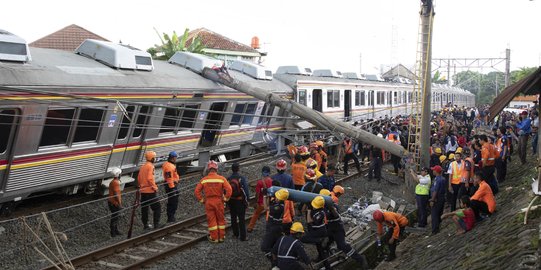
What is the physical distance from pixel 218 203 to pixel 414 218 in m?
5.31

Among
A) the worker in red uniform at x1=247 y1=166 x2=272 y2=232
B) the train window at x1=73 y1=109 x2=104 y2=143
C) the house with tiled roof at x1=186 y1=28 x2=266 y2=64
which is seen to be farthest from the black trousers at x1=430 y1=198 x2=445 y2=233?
the house with tiled roof at x1=186 y1=28 x2=266 y2=64

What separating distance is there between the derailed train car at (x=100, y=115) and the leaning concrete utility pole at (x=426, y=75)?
443 centimetres

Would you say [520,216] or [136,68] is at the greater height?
[136,68]

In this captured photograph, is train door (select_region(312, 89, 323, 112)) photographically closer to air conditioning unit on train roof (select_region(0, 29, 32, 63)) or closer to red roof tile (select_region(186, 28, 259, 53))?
air conditioning unit on train roof (select_region(0, 29, 32, 63))

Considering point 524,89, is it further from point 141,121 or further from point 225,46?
point 225,46

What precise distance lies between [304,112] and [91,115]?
5749 millimetres

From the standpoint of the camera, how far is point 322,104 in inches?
837

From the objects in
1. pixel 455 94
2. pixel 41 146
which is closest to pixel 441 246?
pixel 41 146

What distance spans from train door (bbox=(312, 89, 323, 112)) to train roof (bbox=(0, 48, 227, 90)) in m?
7.65

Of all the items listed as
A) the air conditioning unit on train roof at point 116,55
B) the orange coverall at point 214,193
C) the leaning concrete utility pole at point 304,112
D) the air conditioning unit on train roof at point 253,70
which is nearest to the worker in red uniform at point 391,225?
the orange coverall at point 214,193

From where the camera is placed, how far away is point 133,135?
12.1m

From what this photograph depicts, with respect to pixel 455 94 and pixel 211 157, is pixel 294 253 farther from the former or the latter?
pixel 455 94

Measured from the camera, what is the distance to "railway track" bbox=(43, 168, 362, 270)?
8148 millimetres

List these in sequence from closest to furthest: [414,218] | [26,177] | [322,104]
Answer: [26,177] < [414,218] < [322,104]
